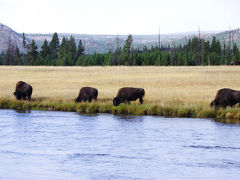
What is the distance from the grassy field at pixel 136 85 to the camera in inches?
1031

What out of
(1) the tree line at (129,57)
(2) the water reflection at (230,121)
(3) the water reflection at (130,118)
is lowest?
(2) the water reflection at (230,121)

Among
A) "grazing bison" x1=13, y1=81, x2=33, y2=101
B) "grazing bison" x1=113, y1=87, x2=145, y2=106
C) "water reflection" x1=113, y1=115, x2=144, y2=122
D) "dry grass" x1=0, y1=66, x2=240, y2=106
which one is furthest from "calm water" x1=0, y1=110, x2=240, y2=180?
"grazing bison" x1=13, y1=81, x2=33, y2=101

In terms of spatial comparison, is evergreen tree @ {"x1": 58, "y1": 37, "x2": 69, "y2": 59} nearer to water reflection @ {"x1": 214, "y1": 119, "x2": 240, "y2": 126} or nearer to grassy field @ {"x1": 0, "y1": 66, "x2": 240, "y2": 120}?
grassy field @ {"x1": 0, "y1": 66, "x2": 240, "y2": 120}

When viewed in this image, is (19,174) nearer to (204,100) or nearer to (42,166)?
(42,166)

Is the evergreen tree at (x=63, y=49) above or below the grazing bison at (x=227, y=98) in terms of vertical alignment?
above

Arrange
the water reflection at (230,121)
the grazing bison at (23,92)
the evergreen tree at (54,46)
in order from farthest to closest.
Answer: the evergreen tree at (54,46) < the grazing bison at (23,92) < the water reflection at (230,121)

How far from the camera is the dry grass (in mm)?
28672

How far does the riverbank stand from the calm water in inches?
37.9

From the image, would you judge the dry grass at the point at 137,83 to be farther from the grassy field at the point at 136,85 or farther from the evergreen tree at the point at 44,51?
the evergreen tree at the point at 44,51

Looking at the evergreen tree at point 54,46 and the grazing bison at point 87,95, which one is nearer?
the grazing bison at point 87,95

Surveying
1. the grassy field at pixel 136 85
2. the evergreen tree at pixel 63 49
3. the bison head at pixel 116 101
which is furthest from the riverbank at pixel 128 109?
the evergreen tree at pixel 63 49

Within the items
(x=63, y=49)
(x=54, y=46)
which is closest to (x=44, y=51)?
(x=63, y=49)

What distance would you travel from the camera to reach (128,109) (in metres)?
24.5

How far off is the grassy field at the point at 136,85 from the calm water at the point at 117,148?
3.43m
